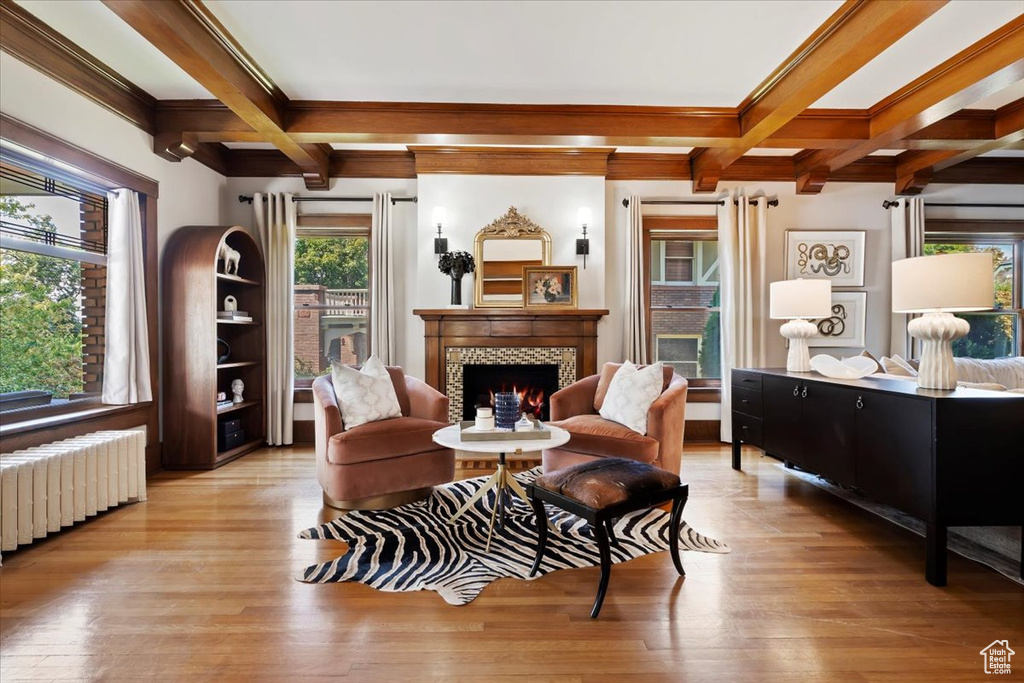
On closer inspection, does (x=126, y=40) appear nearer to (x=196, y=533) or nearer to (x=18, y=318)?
(x=18, y=318)

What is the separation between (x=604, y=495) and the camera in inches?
85.7

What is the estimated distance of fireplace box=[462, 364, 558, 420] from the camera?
201 inches

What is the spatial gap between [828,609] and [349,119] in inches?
169

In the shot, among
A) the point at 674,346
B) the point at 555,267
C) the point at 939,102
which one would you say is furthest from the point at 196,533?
the point at 939,102

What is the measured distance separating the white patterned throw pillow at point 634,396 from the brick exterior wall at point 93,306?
3684mm

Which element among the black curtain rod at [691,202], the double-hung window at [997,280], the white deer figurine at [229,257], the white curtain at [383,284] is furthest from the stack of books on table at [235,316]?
the double-hung window at [997,280]

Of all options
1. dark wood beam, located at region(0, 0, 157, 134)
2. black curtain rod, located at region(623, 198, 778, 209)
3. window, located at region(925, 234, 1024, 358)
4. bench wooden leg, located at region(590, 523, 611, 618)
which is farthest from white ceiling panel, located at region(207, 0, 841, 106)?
window, located at region(925, 234, 1024, 358)

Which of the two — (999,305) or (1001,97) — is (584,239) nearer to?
(1001,97)

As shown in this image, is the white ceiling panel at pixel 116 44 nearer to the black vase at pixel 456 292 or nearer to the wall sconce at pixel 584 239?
the black vase at pixel 456 292

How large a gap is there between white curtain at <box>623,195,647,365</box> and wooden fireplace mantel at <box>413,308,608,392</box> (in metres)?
0.38

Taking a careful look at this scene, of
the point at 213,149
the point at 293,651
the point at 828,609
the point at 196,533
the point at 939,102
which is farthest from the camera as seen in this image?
the point at 213,149

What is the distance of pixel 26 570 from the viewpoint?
2479 millimetres

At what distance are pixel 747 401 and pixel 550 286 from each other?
6.60ft

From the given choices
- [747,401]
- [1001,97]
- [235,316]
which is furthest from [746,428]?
[235,316]
